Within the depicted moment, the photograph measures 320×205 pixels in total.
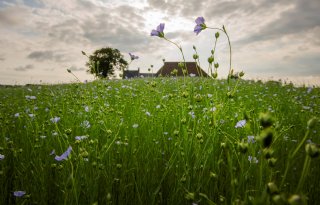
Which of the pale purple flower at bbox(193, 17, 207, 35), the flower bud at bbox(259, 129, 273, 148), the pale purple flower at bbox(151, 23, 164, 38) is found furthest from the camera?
the pale purple flower at bbox(151, 23, 164, 38)

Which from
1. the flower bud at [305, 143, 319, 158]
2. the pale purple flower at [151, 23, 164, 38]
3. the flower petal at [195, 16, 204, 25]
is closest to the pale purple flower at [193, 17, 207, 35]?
the flower petal at [195, 16, 204, 25]

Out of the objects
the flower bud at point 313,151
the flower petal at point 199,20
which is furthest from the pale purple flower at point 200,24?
the flower bud at point 313,151

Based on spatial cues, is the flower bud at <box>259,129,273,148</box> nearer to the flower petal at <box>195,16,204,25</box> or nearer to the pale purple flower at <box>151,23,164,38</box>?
the flower petal at <box>195,16,204,25</box>

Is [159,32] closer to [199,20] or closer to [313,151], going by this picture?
[199,20]

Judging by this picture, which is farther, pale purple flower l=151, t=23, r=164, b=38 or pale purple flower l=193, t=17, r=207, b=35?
pale purple flower l=151, t=23, r=164, b=38

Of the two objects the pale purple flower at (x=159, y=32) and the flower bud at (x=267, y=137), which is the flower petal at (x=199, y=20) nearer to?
the pale purple flower at (x=159, y=32)

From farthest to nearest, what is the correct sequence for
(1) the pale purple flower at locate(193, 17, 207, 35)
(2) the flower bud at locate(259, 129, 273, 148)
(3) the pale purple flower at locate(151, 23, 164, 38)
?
(3) the pale purple flower at locate(151, 23, 164, 38) < (1) the pale purple flower at locate(193, 17, 207, 35) < (2) the flower bud at locate(259, 129, 273, 148)

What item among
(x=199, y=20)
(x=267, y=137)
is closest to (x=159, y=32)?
(x=199, y=20)

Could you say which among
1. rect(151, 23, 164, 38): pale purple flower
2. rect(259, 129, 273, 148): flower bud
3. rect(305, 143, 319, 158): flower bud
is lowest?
rect(305, 143, 319, 158): flower bud

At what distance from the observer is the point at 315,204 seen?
1753 millimetres

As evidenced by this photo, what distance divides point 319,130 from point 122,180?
2.82 m

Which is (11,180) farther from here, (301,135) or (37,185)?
(301,135)

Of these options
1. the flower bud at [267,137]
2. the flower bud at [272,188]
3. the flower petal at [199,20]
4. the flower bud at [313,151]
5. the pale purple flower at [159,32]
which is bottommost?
the flower bud at [272,188]

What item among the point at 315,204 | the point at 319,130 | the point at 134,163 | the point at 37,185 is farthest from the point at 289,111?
the point at 37,185
